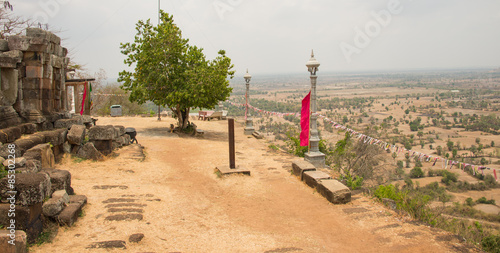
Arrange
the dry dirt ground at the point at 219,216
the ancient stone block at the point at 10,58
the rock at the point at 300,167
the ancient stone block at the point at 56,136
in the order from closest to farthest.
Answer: the dry dirt ground at the point at 219,216 → the ancient stone block at the point at 10,58 → the ancient stone block at the point at 56,136 → the rock at the point at 300,167

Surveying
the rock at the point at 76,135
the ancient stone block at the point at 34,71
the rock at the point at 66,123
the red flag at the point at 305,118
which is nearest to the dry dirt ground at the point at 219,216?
the rock at the point at 76,135

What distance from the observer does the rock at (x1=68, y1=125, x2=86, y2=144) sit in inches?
359

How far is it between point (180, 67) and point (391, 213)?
12.4 metres

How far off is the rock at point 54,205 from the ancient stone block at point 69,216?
77 mm

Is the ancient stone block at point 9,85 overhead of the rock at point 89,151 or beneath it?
overhead

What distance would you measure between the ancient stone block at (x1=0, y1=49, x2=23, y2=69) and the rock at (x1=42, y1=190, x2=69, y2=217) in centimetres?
444

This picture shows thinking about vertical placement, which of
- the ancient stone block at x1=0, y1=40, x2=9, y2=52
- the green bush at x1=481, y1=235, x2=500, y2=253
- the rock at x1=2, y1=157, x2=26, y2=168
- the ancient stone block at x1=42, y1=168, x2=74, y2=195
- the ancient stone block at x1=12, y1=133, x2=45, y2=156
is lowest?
the green bush at x1=481, y1=235, x2=500, y2=253

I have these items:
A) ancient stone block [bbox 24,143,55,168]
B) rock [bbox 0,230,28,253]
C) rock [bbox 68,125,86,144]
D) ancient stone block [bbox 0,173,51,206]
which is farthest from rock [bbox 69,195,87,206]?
rock [bbox 68,125,86,144]

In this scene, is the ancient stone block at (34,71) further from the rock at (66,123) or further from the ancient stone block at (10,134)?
the ancient stone block at (10,134)

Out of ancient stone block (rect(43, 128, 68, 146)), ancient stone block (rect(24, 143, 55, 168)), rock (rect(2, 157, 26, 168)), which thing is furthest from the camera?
ancient stone block (rect(43, 128, 68, 146))

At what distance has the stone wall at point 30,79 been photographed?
8.23 m

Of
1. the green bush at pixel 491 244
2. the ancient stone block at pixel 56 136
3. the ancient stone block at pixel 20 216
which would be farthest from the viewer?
the ancient stone block at pixel 56 136

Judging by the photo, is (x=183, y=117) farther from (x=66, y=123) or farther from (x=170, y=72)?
(x=66, y=123)

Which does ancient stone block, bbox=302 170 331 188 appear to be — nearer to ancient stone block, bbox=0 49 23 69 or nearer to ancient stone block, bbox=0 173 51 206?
ancient stone block, bbox=0 173 51 206
